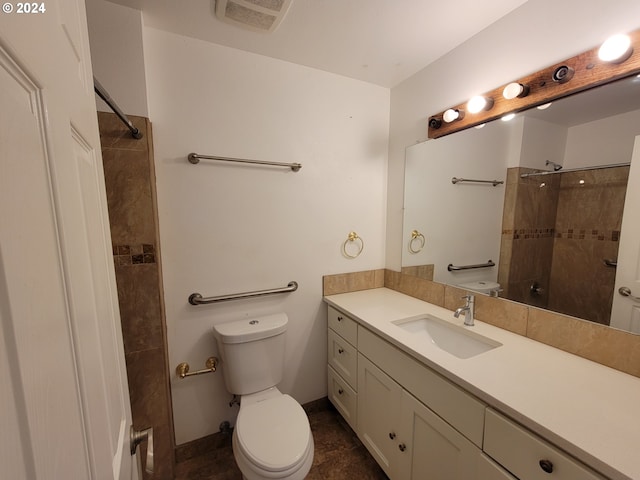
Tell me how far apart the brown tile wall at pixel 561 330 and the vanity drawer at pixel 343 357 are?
0.67 metres

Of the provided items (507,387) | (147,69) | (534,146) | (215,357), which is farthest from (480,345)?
(147,69)

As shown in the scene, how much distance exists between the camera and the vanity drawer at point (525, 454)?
2.26ft

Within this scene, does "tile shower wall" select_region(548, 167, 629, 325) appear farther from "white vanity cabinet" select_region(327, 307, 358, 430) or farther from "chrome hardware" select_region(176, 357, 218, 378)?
"chrome hardware" select_region(176, 357, 218, 378)

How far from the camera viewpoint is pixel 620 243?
1003mm

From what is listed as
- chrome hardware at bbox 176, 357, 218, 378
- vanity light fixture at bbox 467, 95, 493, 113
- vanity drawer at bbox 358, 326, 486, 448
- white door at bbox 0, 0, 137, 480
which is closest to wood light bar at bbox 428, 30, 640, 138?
vanity light fixture at bbox 467, 95, 493, 113

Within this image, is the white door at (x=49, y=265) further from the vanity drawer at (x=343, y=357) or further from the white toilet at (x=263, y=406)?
the vanity drawer at (x=343, y=357)

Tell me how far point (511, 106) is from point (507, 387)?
1255 millimetres

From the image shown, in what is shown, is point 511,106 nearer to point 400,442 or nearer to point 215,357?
point 400,442

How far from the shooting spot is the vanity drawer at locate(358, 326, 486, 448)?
91 cm

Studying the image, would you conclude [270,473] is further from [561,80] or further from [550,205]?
[561,80]

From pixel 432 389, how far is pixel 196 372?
126 centimetres

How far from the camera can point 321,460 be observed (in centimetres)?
155

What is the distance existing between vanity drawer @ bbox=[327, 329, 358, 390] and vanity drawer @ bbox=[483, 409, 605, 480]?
804 mm

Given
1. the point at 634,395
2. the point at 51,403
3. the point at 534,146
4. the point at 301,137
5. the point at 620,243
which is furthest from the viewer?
the point at 301,137
